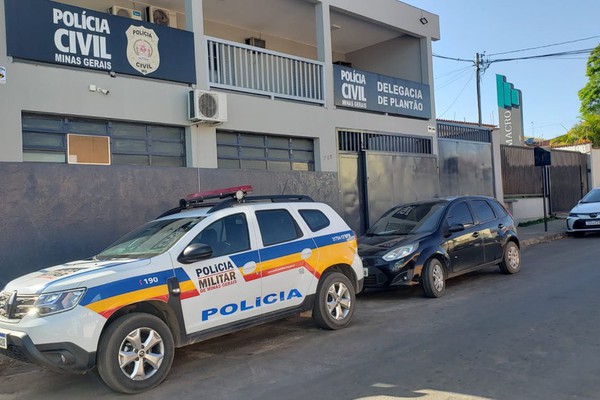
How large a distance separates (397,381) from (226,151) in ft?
23.9

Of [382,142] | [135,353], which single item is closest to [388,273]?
[135,353]

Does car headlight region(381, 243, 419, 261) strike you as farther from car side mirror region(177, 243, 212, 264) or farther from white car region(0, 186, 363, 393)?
car side mirror region(177, 243, 212, 264)

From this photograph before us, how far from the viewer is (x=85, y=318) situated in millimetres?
4559

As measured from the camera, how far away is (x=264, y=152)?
11852mm

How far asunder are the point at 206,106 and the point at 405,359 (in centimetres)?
648

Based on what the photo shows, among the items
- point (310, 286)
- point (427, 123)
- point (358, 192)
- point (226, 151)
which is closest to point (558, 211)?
point (427, 123)

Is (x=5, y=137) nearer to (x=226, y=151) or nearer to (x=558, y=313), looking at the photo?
(x=226, y=151)

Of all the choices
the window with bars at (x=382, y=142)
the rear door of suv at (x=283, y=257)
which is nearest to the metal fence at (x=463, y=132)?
the window with bars at (x=382, y=142)

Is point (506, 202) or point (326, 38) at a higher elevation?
point (326, 38)

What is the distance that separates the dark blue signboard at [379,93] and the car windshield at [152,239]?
27.1 ft

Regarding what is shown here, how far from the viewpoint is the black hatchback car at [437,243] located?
823 centimetres

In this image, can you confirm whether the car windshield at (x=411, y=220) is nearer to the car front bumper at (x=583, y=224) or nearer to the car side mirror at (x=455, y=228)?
the car side mirror at (x=455, y=228)

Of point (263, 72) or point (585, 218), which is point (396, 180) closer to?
point (263, 72)

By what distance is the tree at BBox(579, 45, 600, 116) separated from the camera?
3662cm
